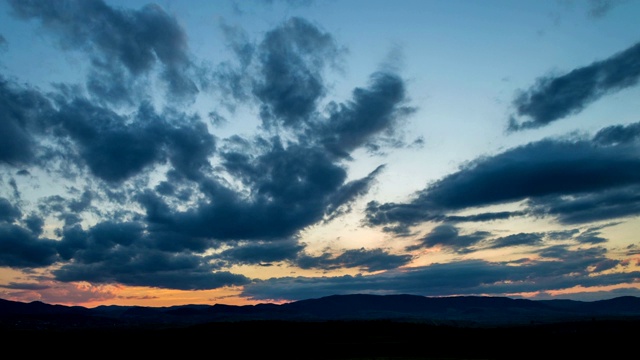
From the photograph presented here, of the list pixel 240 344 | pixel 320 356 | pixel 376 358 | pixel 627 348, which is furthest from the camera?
pixel 240 344

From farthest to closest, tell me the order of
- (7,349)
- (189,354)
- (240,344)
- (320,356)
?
1. (240,344)
2. (7,349)
3. (189,354)
4. (320,356)

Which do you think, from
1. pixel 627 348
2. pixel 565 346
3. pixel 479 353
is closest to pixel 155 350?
A: pixel 479 353

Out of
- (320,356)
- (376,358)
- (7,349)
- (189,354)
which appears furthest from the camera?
(7,349)

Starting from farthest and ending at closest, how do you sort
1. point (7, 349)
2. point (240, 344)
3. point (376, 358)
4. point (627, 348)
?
1. point (240, 344)
2. point (7, 349)
3. point (627, 348)
4. point (376, 358)

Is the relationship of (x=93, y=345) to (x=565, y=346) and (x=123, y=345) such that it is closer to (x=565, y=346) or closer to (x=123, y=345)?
(x=123, y=345)

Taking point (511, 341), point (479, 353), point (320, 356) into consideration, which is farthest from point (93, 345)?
point (511, 341)

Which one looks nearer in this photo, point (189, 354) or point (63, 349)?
point (189, 354)

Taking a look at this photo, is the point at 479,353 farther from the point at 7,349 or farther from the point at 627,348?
the point at 7,349

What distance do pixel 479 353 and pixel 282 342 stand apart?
85651 millimetres

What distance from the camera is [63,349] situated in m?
181

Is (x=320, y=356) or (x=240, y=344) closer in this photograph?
(x=320, y=356)

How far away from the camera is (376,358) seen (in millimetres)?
123312

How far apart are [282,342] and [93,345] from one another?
78.5m

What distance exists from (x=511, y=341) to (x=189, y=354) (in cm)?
12575
